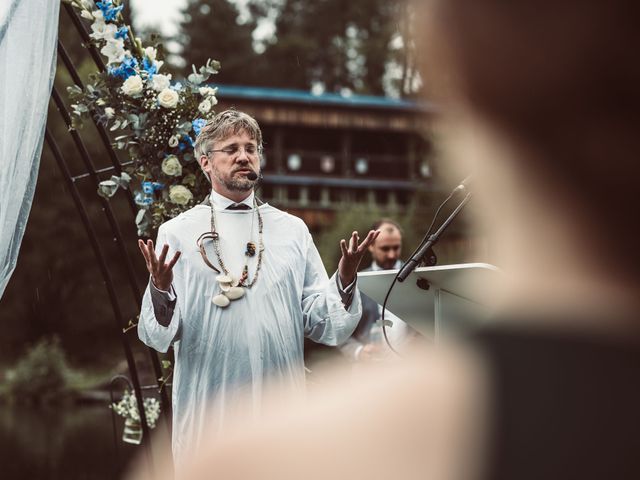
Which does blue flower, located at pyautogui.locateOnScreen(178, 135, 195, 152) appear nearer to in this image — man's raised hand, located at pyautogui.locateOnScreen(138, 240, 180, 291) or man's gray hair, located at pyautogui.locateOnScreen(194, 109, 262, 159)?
man's gray hair, located at pyautogui.locateOnScreen(194, 109, 262, 159)

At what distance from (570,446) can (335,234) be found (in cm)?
1888

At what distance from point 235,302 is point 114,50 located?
1.66 meters

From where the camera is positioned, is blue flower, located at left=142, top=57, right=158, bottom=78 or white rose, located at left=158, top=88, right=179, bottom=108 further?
blue flower, located at left=142, top=57, right=158, bottom=78

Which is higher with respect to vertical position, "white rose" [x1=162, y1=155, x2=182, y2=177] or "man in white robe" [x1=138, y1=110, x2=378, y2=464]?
"white rose" [x1=162, y1=155, x2=182, y2=177]

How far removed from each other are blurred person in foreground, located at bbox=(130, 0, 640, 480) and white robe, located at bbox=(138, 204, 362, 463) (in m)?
3.07

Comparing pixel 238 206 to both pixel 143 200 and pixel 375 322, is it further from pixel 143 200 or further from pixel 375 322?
pixel 375 322

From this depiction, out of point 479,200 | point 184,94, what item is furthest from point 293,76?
point 479,200

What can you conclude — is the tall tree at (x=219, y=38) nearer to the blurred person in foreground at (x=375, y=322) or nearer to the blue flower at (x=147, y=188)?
the blurred person in foreground at (x=375, y=322)

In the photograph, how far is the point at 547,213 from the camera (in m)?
0.50

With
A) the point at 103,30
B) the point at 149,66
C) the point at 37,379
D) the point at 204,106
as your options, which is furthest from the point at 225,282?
the point at 37,379

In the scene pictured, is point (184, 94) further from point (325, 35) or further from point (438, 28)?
point (325, 35)

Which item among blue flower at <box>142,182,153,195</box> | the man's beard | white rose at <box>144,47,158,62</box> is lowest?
blue flower at <box>142,182,153,195</box>

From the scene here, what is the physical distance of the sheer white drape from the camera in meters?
3.66

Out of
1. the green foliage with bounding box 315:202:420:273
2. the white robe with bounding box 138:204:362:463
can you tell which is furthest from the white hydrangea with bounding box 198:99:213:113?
the green foliage with bounding box 315:202:420:273
